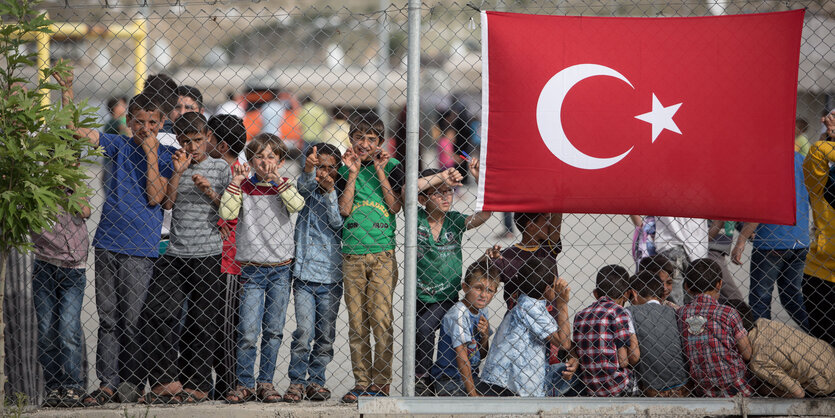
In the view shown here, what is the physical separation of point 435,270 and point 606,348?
1.04 meters

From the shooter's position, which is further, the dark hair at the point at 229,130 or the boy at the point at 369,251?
the dark hair at the point at 229,130

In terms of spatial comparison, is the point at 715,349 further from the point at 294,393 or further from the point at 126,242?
the point at 126,242

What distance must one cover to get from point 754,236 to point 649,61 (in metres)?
1.94

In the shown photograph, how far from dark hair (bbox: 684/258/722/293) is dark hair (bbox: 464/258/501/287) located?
3.70 ft

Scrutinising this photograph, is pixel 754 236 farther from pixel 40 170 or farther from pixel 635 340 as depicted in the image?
pixel 40 170

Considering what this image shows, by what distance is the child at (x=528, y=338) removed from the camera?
4.34 metres

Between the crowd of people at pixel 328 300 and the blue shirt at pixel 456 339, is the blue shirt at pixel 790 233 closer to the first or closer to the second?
the crowd of people at pixel 328 300

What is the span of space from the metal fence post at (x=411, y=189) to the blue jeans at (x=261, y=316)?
82cm

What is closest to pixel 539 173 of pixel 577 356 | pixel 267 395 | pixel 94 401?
pixel 577 356

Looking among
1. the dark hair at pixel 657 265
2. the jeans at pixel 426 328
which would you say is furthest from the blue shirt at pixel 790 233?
the jeans at pixel 426 328

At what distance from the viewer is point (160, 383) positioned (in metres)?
4.42

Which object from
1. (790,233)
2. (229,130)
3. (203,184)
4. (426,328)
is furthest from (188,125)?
(790,233)

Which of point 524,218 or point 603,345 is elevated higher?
point 524,218

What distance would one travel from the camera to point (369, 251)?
14.7ft
